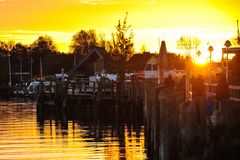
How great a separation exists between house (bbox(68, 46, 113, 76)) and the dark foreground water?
105 ft

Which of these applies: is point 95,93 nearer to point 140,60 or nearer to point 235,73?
point 235,73

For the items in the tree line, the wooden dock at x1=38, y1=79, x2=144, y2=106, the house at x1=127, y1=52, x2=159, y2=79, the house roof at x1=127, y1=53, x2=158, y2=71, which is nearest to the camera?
the wooden dock at x1=38, y1=79, x2=144, y2=106

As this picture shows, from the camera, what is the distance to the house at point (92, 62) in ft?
323

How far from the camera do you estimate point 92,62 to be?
4333 inches

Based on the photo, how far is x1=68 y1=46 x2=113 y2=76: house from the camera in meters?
98.5

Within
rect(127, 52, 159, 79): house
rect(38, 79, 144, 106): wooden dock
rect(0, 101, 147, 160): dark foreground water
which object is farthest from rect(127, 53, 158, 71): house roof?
rect(0, 101, 147, 160): dark foreground water

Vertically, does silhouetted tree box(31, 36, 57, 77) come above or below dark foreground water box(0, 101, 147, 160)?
above

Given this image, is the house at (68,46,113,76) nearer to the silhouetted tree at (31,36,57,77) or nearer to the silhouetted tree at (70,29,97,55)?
the silhouetted tree at (70,29,97,55)

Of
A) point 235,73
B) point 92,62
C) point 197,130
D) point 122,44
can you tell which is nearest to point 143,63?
point 92,62

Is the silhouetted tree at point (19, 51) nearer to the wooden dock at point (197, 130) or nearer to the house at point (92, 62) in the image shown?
the house at point (92, 62)

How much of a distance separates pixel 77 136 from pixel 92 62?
6980 centimetres

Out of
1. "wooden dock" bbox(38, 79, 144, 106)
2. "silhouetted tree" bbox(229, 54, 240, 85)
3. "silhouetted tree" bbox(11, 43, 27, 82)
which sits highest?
"silhouetted tree" bbox(11, 43, 27, 82)

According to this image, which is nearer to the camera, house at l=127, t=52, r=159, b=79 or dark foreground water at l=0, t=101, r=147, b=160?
dark foreground water at l=0, t=101, r=147, b=160

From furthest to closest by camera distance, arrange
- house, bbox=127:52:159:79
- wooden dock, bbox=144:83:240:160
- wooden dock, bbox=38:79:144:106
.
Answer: house, bbox=127:52:159:79
wooden dock, bbox=38:79:144:106
wooden dock, bbox=144:83:240:160
